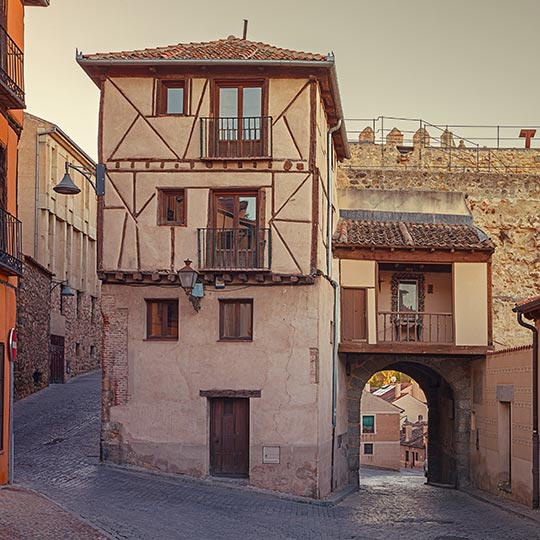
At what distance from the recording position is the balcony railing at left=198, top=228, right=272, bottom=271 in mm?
21297

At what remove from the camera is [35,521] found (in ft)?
46.2

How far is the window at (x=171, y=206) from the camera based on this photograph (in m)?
21.7

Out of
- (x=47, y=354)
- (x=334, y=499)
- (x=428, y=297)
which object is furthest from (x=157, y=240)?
(x=47, y=354)

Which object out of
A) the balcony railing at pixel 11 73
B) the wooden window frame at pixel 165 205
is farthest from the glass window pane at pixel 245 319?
the balcony railing at pixel 11 73

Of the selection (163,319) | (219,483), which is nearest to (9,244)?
(163,319)

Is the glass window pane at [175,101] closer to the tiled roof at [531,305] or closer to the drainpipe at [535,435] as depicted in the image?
the tiled roof at [531,305]

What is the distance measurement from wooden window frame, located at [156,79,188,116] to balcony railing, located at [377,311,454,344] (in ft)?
26.7

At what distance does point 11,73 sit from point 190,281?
231 inches

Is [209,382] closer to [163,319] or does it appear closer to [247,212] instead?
[163,319]

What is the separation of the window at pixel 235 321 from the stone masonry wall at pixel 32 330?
32.6 feet

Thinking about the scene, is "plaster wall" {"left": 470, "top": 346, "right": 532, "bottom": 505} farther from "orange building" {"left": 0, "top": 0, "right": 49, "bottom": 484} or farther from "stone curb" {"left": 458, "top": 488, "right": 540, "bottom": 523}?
"orange building" {"left": 0, "top": 0, "right": 49, "bottom": 484}

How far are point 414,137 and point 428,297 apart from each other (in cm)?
1238

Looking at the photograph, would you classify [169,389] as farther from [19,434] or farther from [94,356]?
[94,356]

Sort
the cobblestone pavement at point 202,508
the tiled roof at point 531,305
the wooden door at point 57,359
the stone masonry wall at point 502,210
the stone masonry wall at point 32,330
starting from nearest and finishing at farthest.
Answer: the cobblestone pavement at point 202,508 < the tiled roof at point 531,305 < the stone masonry wall at point 32,330 < the stone masonry wall at point 502,210 < the wooden door at point 57,359
